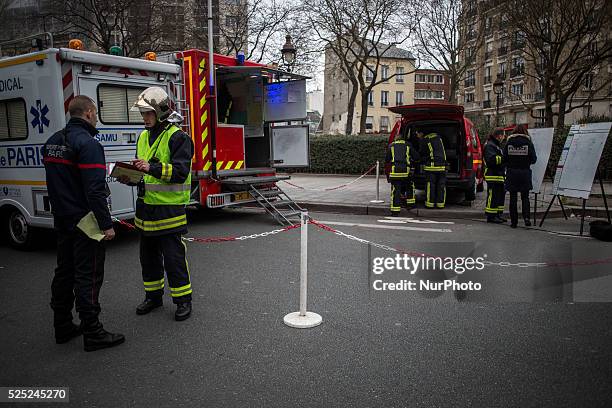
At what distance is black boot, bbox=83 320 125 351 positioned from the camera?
3676 mm

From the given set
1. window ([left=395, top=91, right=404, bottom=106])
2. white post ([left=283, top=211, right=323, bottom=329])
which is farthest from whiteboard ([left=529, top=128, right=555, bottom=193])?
window ([left=395, top=91, right=404, bottom=106])

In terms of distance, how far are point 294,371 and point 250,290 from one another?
187 centimetres

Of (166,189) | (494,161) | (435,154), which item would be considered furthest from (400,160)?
(166,189)

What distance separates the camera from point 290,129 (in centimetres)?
1015

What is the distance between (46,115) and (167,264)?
351 cm

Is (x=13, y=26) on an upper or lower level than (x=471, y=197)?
upper

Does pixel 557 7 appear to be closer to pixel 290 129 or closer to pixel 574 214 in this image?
pixel 574 214

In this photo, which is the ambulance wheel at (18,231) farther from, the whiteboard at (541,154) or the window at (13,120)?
the whiteboard at (541,154)

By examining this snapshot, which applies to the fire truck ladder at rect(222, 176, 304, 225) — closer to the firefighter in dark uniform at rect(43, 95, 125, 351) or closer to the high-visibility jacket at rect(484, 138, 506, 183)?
the high-visibility jacket at rect(484, 138, 506, 183)

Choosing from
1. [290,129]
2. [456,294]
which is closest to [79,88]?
[290,129]

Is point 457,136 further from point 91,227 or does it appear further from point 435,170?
point 91,227

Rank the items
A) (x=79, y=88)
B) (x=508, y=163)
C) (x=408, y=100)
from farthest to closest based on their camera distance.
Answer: (x=408, y=100) → (x=508, y=163) → (x=79, y=88)

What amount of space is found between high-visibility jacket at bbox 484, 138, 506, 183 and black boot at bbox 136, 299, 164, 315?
665cm

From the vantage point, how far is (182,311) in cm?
430
